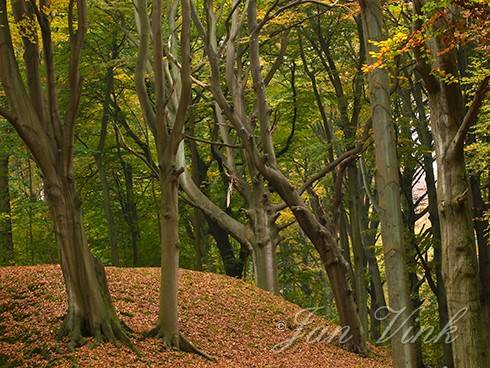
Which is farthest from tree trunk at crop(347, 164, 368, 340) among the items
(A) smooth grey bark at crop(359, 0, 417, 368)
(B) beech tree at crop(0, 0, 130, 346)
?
(A) smooth grey bark at crop(359, 0, 417, 368)

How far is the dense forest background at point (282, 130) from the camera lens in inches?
293

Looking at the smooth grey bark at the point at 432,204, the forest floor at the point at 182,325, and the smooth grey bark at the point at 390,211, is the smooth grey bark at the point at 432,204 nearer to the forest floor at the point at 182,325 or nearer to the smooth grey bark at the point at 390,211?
the forest floor at the point at 182,325

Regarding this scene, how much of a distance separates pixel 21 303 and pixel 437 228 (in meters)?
10.5

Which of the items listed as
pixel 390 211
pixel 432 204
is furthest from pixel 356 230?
pixel 390 211

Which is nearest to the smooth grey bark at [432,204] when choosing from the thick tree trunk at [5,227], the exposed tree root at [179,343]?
the exposed tree root at [179,343]

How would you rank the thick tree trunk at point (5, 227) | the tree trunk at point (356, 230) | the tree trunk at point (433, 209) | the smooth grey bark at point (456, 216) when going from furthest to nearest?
the thick tree trunk at point (5, 227), the tree trunk at point (356, 230), the tree trunk at point (433, 209), the smooth grey bark at point (456, 216)

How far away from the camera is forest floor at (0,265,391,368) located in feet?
32.8

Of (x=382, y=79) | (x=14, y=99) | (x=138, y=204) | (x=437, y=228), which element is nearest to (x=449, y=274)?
(x=382, y=79)

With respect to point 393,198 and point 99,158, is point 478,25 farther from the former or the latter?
point 99,158

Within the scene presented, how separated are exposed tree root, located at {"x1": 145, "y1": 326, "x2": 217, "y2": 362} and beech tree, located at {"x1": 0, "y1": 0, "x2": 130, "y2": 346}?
68cm

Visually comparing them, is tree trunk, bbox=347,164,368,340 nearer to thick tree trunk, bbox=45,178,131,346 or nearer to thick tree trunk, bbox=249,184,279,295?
thick tree trunk, bbox=249,184,279,295

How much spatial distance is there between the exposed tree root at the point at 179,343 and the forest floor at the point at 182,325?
5.5 inches

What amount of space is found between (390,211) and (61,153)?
5.41 metres

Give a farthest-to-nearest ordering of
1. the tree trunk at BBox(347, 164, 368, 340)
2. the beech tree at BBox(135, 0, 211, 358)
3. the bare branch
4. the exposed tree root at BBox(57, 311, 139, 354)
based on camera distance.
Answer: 1. the tree trunk at BBox(347, 164, 368, 340)
2. the beech tree at BBox(135, 0, 211, 358)
3. the exposed tree root at BBox(57, 311, 139, 354)
4. the bare branch
